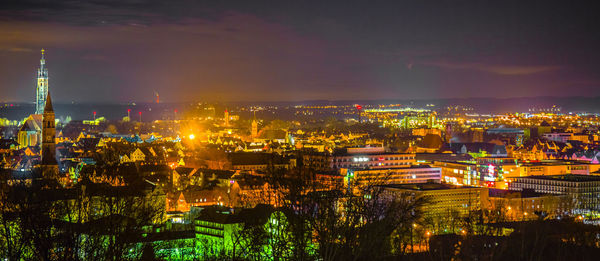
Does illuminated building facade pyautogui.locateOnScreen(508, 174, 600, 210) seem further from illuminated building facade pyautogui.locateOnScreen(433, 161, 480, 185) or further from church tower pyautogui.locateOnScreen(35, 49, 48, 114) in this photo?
church tower pyautogui.locateOnScreen(35, 49, 48, 114)

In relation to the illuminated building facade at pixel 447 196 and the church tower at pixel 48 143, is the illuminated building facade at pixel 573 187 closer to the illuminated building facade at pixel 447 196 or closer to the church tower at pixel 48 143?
the illuminated building facade at pixel 447 196

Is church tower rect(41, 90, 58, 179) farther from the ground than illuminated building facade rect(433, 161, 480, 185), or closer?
farther from the ground

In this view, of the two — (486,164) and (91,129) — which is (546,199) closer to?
(486,164)

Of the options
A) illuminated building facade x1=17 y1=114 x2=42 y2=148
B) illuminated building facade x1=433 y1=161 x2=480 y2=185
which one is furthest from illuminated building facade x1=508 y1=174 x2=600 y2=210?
illuminated building facade x1=17 y1=114 x2=42 y2=148

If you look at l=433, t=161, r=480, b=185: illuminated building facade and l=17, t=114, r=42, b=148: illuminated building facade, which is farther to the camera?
l=17, t=114, r=42, b=148: illuminated building facade

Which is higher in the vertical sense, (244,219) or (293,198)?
(293,198)

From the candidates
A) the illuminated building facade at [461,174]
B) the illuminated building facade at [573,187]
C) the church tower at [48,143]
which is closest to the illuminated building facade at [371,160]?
the illuminated building facade at [461,174]

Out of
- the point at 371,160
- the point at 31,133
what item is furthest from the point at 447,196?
the point at 31,133

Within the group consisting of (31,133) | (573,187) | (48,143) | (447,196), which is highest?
(48,143)

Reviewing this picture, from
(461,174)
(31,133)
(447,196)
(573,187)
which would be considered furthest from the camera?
(31,133)

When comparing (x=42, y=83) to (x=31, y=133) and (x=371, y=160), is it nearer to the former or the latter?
(x=31, y=133)

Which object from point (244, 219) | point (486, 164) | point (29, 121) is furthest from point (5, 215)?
point (29, 121)
